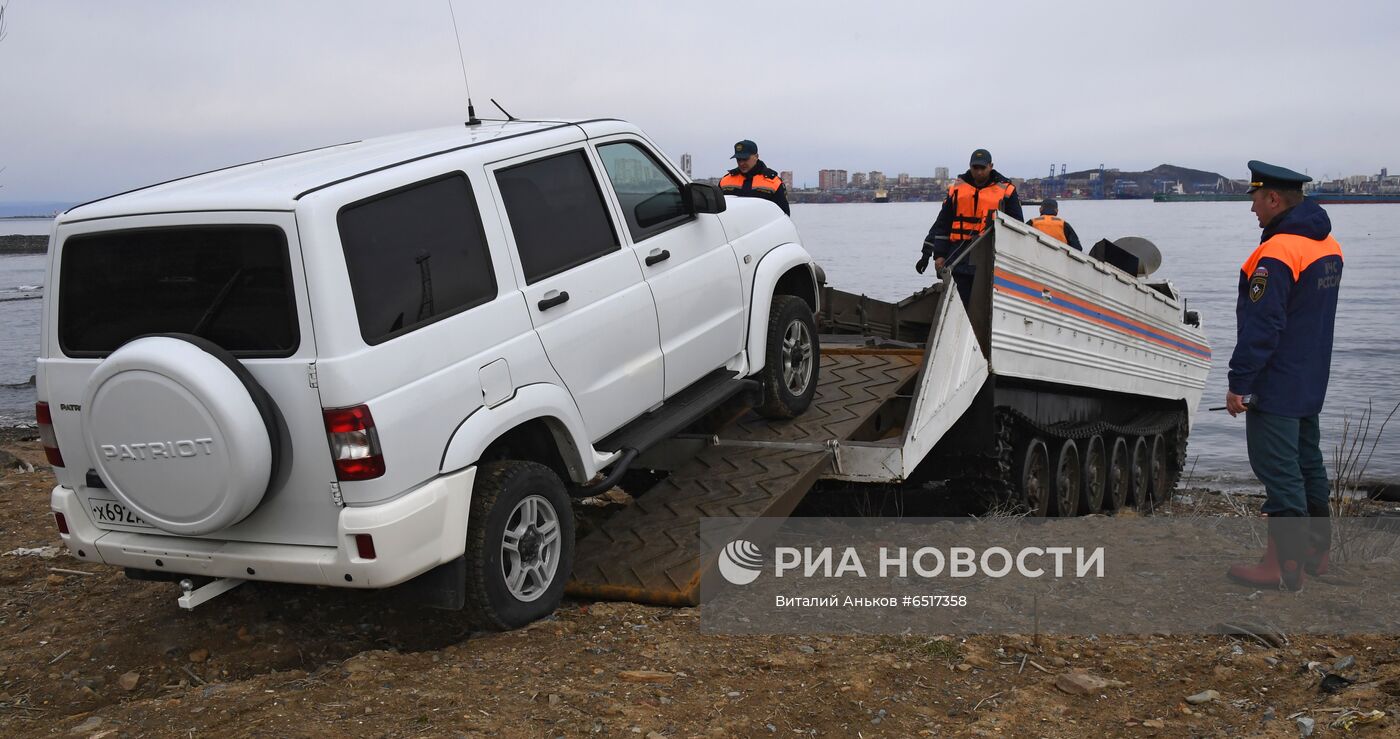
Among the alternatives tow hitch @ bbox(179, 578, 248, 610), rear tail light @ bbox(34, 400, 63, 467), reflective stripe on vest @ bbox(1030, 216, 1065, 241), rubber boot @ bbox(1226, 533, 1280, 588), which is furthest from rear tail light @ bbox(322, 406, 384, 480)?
reflective stripe on vest @ bbox(1030, 216, 1065, 241)

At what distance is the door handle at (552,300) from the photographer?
487 centimetres

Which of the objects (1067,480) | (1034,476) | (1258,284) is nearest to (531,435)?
(1258,284)

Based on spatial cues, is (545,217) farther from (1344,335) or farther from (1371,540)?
(1344,335)

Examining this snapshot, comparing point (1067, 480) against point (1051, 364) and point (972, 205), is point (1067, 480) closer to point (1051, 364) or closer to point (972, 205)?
point (1051, 364)

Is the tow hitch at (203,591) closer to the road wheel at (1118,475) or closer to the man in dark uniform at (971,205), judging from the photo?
the man in dark uniform at (971,205)

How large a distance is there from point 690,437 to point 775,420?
61 cm

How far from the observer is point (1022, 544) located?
6.46 meters

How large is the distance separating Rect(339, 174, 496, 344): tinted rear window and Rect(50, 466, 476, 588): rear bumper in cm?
61

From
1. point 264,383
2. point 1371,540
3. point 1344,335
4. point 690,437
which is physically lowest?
point 1344,335

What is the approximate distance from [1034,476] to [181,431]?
19.9 ft

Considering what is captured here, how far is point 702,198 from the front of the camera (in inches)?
234

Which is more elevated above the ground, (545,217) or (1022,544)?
(545,217)

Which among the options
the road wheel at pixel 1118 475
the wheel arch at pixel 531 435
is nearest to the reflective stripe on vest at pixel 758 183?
the road wheel at pixel 1118 475

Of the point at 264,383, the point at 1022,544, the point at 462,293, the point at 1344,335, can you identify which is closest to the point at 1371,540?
the point at 1022,544
